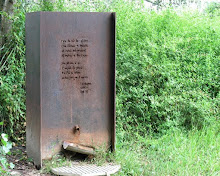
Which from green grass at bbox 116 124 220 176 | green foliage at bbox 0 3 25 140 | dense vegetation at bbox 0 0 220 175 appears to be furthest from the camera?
green foliage at bbox 0 3 25 140

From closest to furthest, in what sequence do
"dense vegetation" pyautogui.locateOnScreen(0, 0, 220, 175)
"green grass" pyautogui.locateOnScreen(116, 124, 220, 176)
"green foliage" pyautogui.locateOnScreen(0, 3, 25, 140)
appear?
"green grass" pyautogui.locateOnScreen(116, 124, 220, 176) < "dense vegetation" pyautogui.locateOnScreen(0, 0, 220, 175) < "green foliage" pyautogui.locateOnScreen(0, 3, 25, 140)

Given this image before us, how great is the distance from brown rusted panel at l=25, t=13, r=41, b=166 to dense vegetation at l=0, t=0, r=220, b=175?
653 millimetres

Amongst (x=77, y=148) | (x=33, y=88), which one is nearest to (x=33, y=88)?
(x=33, y=88)

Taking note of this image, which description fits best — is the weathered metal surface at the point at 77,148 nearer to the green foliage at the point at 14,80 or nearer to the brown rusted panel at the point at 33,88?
the brown rusted panel at the point at 33,88

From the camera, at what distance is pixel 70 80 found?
4539 millimetres

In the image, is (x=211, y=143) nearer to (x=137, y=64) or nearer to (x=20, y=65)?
(x=137, y=64)

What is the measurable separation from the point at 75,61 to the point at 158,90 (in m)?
2.14

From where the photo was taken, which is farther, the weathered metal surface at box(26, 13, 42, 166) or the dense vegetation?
the dense vegetation

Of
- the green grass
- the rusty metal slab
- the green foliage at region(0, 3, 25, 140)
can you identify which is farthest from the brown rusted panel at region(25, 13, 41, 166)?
the green grass

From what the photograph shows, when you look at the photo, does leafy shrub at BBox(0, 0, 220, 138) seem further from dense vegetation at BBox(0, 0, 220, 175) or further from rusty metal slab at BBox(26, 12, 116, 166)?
rusty metal slab at BBox(26, 12, 116, 166)

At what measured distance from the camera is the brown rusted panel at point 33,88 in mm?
4453

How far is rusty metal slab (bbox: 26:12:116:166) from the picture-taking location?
14.6 ft

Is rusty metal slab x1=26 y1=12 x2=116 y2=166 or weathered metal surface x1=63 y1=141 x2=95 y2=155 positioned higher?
rusty metal slab x1=26 y1=12 x2=116 y2=166

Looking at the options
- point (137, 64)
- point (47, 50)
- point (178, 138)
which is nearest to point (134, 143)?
point (178, 138)
